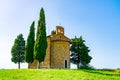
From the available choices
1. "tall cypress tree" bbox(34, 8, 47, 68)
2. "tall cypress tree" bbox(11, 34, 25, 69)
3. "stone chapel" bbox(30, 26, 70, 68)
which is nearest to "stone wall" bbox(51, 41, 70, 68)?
"stone chapel" bbox(30, 26, 70, 68)

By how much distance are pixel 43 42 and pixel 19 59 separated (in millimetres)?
15910

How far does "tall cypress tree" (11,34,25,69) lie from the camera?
58.7 meters

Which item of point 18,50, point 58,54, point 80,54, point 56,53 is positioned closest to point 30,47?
point 56,53

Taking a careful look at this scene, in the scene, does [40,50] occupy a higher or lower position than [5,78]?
higher

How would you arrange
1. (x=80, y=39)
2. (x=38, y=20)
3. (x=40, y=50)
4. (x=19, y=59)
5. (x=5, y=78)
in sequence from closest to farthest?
(x=5, y=78) → (x=40, y=50) → (x=38, y=20) → (x=19, y=59) → (x=80, y=39)

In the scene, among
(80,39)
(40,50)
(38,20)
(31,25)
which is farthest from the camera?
(80,39)

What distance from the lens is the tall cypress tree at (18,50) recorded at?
58.7 m

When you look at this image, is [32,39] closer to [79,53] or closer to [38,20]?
[38,20]

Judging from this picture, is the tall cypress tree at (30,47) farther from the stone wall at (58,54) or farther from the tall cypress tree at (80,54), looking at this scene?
the tall cypress tree at (80,54)

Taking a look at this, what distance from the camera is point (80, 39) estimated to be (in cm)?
6294

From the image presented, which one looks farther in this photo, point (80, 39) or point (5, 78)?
point (80, 39)

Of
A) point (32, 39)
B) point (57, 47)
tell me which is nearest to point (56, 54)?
point (57, 47)

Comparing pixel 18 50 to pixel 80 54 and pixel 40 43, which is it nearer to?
pixel 80 54

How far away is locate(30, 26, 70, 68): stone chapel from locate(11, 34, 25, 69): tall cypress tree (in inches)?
272
